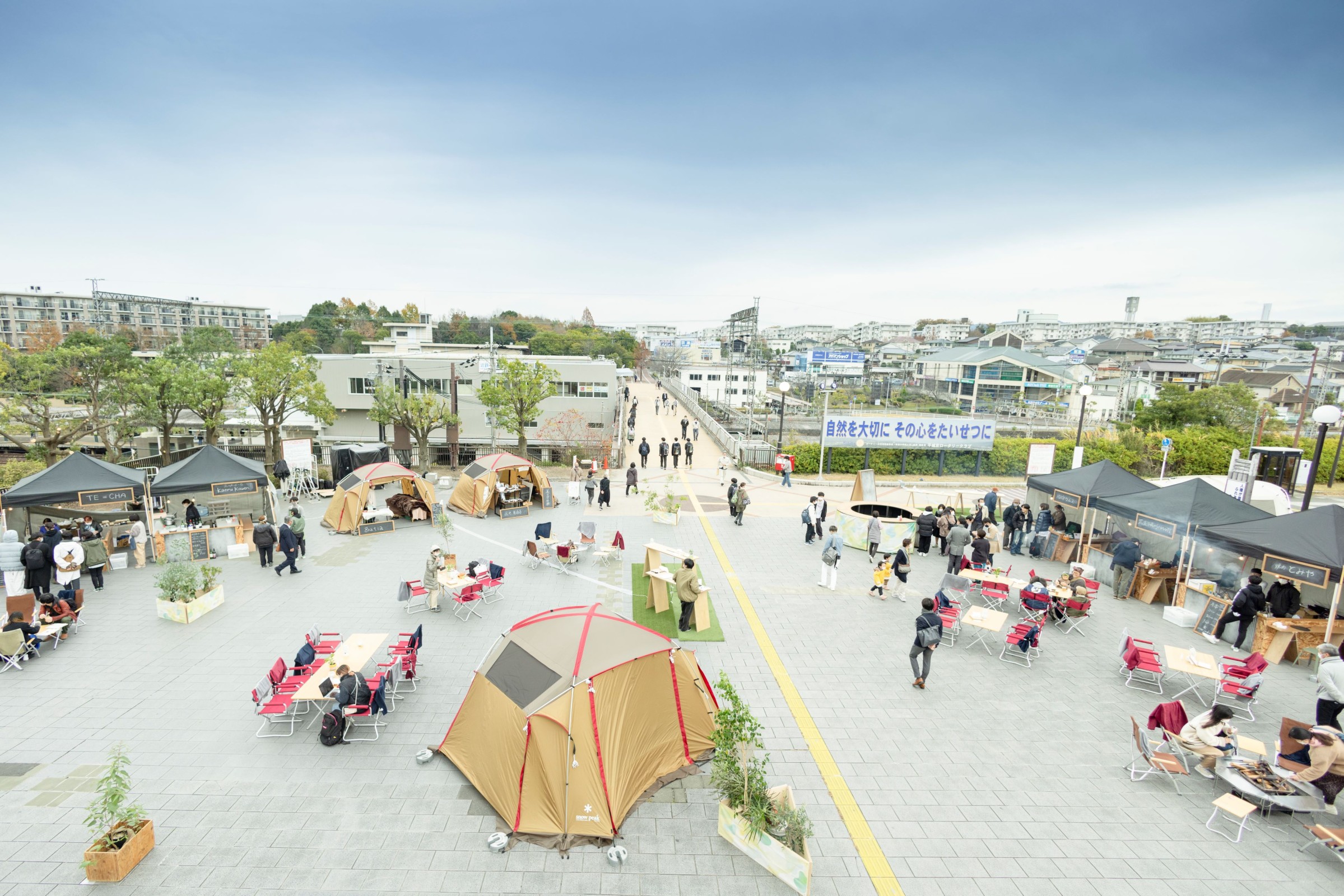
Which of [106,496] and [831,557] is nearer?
[831,557]

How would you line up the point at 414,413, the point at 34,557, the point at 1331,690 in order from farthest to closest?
1. the point at 414,413
2. the point at 34,557
3. the point at 1331,690

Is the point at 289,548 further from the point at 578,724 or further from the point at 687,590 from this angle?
the point at 578,724

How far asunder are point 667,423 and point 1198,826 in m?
37.3

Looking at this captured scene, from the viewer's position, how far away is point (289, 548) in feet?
41.3

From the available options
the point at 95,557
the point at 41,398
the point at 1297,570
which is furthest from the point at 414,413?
the point at 1297,570

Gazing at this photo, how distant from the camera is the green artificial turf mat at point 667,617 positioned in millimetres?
10344

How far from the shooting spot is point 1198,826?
624 cm

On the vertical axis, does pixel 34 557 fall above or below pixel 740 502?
above

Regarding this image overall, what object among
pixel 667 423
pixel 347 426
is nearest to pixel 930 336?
pixel 667 423

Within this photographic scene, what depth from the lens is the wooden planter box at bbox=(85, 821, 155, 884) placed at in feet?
16.7

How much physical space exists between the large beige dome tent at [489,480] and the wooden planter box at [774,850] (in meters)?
13.4

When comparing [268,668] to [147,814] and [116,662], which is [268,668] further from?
[147,814]

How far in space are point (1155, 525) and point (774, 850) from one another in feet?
38.3

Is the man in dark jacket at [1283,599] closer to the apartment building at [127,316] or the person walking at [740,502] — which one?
the person walking at [740,502]
